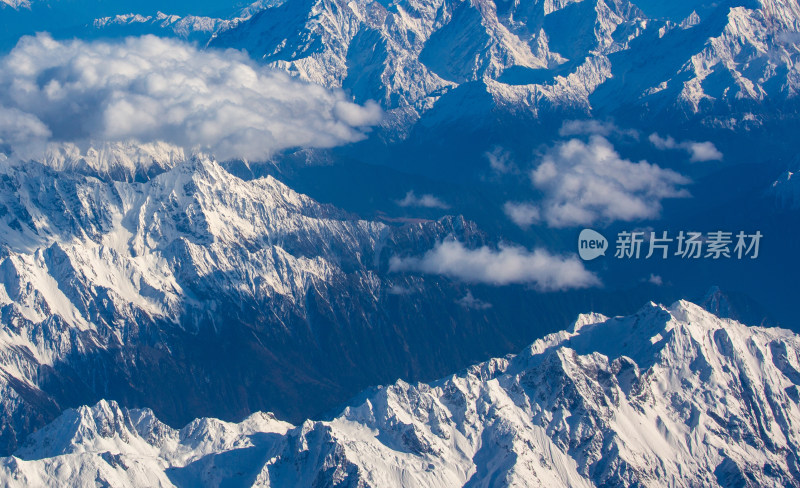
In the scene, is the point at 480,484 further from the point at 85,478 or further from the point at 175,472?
the point at 85,478

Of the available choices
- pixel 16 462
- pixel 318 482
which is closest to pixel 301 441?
pixel 318 482

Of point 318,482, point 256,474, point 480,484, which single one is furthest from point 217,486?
point 480,484

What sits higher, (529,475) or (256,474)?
(256,474)

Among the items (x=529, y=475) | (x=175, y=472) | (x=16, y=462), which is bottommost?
(x=529, y=475)

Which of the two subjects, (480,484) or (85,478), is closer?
(85,478)

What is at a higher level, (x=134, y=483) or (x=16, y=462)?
(x=16, y=462)

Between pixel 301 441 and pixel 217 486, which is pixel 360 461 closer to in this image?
pixel 301 441

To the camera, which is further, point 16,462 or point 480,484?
point 480,484

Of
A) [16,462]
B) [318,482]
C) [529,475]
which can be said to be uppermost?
Result: [16,462]
